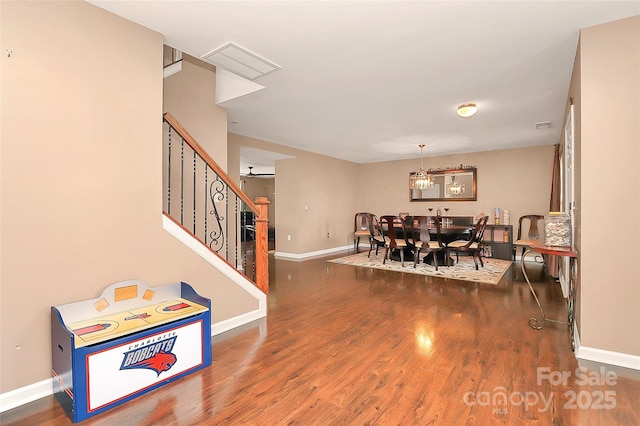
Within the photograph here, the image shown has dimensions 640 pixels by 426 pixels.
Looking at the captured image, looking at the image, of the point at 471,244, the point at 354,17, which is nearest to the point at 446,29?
the point at 354,17

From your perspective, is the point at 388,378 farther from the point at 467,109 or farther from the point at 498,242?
the point at 498,242

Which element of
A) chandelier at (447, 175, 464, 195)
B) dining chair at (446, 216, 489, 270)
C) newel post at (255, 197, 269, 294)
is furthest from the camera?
chandelier at (447, 175, 464, 195)

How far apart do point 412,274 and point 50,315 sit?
4.75m

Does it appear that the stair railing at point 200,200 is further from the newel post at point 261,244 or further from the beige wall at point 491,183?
the beige wall at point 491,183

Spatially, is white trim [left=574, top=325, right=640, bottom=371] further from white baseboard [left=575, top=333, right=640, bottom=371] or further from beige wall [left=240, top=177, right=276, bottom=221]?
beige wall [left=240, top=177, right=276, bottom=221]

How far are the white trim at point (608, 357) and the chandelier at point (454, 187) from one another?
5616 millimetres

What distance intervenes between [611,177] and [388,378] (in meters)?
2.19

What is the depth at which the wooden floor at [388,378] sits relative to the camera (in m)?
1.75

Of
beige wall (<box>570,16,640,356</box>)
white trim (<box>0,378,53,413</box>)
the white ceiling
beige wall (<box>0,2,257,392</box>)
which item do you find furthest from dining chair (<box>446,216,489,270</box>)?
white trim (<box>0,378,53,413</box>)

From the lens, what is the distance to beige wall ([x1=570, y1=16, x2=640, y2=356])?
7.30 ft

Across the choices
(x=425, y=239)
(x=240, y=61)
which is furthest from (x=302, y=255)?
(x=240, y=61)

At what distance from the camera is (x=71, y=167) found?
2064 mm

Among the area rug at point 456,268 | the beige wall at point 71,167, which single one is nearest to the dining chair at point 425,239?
the area rug at point 456,268

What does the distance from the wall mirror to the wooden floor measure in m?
4.50
